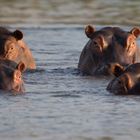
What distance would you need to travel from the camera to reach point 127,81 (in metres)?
10.8

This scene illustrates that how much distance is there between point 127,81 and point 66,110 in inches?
49.6

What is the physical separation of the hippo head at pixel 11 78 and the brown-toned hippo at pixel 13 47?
2146 mm

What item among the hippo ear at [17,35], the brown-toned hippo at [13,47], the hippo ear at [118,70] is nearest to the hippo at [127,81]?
the hippo ear at [118,70]

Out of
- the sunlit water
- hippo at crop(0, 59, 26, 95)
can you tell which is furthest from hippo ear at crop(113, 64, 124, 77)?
hippo at crop(0, 59, 26, 95)

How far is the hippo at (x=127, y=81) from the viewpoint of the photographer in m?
10.8

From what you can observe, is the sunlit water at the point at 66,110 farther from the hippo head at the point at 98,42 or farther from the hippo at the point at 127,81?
the hippo head at the point at 98,42

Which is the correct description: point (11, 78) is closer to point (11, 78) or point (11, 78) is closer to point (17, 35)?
point (11, 78)

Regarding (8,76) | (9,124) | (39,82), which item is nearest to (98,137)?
(9,124)

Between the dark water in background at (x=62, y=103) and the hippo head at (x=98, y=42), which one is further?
the hippo head at (x=98, y=42)

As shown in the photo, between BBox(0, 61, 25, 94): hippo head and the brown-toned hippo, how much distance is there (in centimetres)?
215

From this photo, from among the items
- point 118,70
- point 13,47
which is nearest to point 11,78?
point 118,70

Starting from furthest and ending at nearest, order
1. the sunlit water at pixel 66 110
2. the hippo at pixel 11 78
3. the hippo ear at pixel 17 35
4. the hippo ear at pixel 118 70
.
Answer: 1. the hippo ear at pixel 17 35
2. the hippo ear at pixel 118 70
3. the hippo at pixel 11 78
4. the sunlit water at pixel 66 110

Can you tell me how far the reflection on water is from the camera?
22.6 m

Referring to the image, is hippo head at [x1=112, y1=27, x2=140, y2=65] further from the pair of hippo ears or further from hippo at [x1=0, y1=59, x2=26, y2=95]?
hippo at [x1=0, y1=59, x2=26, y2=95]
